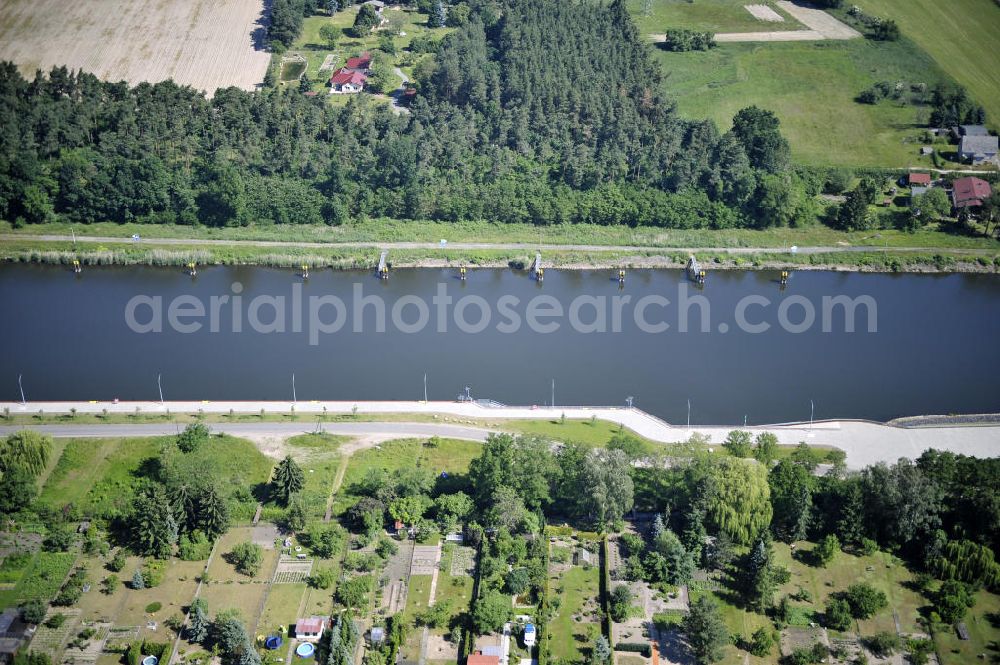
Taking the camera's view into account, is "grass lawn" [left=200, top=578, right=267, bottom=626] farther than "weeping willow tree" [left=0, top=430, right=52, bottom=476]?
No

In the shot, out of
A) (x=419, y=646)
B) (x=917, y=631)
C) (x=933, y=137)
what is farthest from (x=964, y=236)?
(x=419, y=646)

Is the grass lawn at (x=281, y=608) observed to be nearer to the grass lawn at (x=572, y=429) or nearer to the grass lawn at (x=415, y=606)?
the grass lawn at (x=415, y=606)

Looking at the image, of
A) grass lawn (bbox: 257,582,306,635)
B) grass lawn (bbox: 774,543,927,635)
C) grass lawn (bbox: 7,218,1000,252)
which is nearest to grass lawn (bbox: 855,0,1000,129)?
grass lawn (bbox: 7,218,1000,252)

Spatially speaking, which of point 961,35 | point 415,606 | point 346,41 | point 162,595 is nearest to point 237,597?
point 162,595

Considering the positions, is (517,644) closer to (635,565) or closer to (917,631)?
(635,565)

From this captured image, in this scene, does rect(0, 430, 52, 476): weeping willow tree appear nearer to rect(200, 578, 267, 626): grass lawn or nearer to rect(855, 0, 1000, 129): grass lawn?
rect(200, 578, 267, 626): grass lawn

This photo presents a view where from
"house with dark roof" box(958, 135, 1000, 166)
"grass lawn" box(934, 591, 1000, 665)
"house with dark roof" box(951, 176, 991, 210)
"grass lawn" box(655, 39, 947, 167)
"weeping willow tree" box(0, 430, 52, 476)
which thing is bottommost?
"grass lawn" box(934, 591, 1000, 665)
